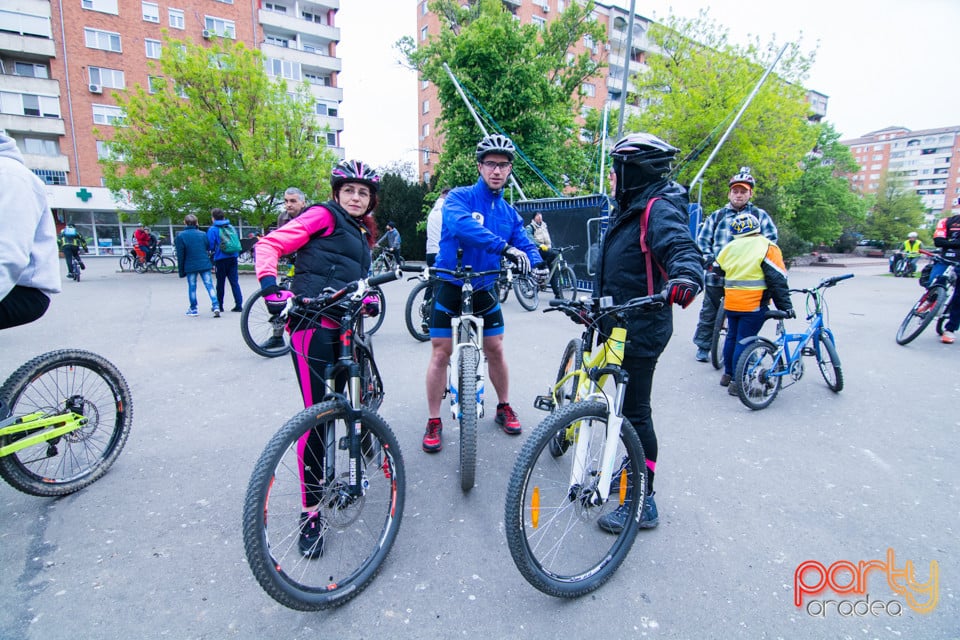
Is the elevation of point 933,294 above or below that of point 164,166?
below

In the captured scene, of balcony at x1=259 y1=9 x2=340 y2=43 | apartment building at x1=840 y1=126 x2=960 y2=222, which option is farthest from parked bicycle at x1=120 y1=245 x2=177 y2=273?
apartment building at x1=840 y1=126 x2=960 y2=222

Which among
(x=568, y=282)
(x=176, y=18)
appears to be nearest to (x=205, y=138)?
(x=568, y=282)

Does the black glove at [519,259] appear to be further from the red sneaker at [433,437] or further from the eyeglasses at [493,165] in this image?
the red sneaker at [433,437]

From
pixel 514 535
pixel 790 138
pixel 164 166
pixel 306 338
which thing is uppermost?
pixel 790 138

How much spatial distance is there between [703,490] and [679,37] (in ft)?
88.8

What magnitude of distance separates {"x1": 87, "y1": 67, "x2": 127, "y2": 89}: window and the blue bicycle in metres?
43.3

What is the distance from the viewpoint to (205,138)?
55.8ft

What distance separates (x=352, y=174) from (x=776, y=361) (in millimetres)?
4194

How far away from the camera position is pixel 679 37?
24.3 meters

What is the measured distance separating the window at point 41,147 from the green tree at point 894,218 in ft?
230

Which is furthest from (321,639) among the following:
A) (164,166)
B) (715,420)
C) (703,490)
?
(164,166)

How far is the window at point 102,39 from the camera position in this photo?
33.2m

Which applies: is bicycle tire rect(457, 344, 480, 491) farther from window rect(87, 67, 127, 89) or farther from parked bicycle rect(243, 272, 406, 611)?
window rect(87, 67, 127, 89)

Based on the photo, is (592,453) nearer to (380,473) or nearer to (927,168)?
(380,473)
